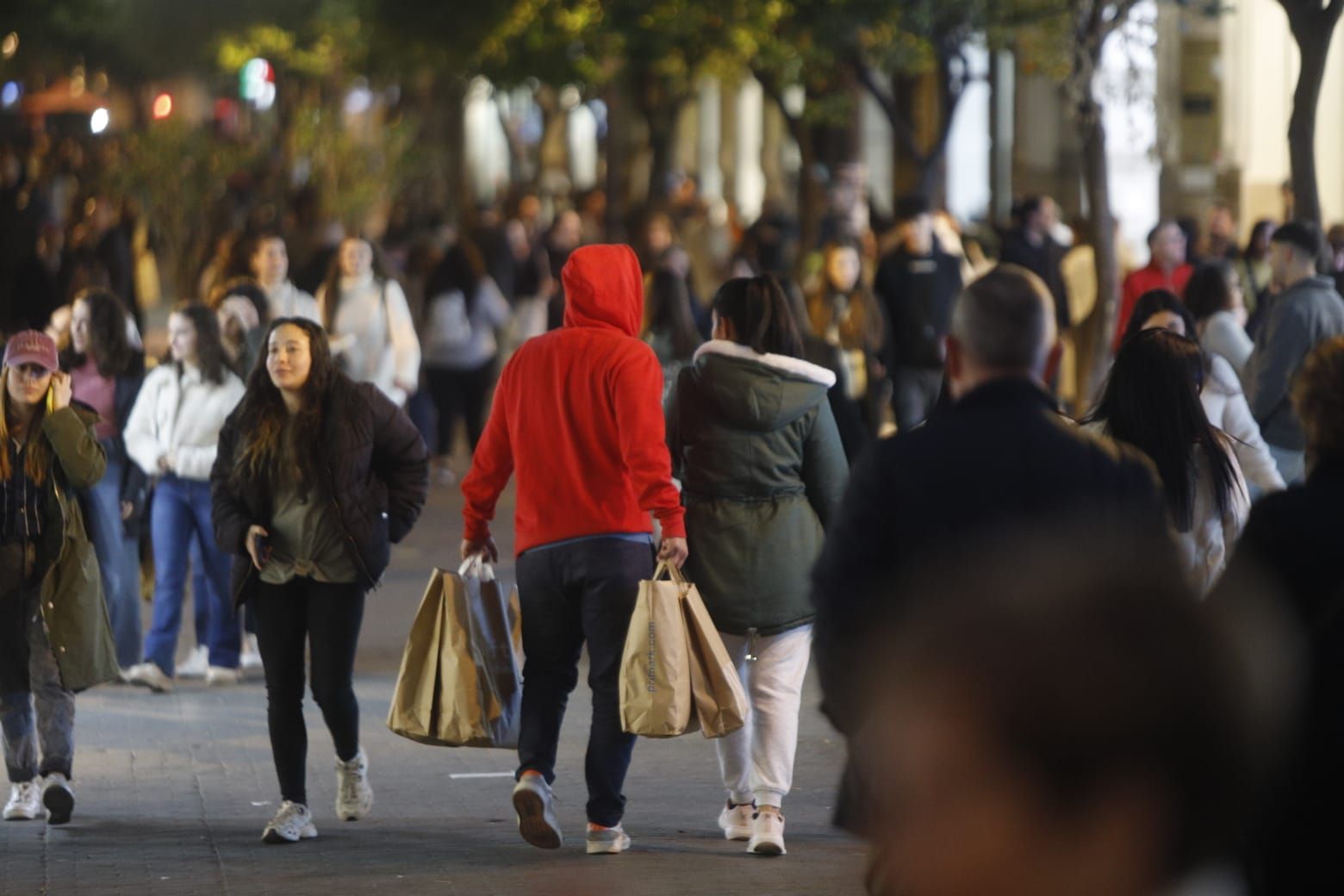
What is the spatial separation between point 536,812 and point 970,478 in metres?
3.31

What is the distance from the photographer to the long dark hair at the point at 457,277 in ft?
59.4

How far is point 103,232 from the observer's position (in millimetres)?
20266

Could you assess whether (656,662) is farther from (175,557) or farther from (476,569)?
(175,557)

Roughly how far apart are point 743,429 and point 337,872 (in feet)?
6.01

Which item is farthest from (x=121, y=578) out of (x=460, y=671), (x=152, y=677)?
(x=460, y=671)

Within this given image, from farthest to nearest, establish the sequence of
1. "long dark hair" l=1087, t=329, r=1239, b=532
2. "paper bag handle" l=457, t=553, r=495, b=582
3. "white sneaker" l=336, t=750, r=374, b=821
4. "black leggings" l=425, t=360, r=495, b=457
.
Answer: "black leggings" l=425, t=360, r=495, b=457 → "white sneaker" l=336, t=750, r=374, b=821 → "paper bag handle" l=457, t=553, r=495, b=582 → "long dark hair" l=1087, t=329, r=1239, b=532

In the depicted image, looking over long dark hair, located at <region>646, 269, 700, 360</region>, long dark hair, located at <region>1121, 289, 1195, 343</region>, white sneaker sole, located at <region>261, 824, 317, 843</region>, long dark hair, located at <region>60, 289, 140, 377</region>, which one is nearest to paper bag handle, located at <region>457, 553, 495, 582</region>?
white sneaker sole, located at <region>261, 824, 317, 843</region>

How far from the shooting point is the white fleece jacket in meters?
10.4

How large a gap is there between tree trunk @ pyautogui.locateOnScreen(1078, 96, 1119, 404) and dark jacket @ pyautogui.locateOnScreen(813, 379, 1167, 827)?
12457 mm

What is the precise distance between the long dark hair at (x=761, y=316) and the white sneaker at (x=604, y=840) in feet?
5.08

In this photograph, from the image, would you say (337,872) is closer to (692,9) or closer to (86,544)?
(86,544)

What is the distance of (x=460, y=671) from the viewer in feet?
23.8

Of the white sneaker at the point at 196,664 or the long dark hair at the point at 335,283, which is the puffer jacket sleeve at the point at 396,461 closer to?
the white sneaker at the point at 196,664

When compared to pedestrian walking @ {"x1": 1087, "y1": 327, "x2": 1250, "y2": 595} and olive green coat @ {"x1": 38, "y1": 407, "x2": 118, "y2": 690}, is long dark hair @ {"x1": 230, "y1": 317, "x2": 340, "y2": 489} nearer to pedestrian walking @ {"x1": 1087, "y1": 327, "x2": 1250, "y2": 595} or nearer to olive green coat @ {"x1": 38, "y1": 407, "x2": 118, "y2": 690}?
olive green coat @ {"x1": 38, "y1": 407, "x2": 118, "y2": 690}
